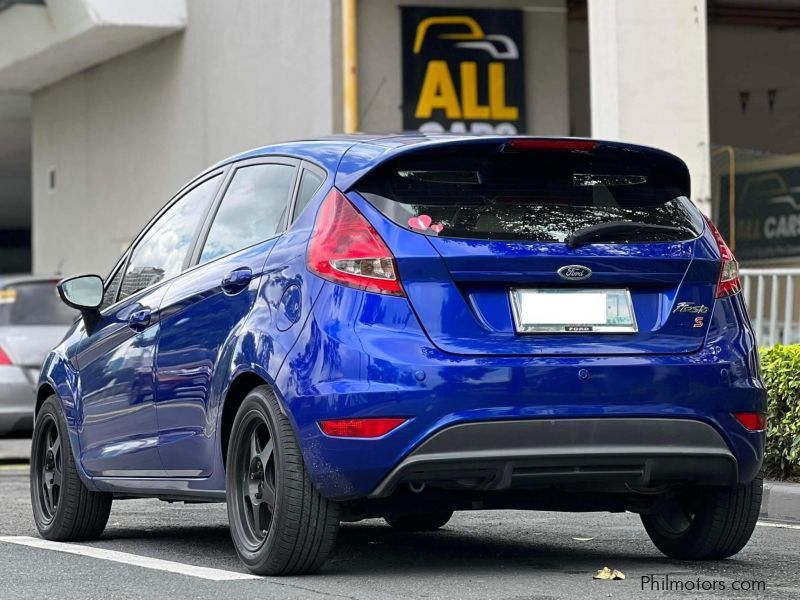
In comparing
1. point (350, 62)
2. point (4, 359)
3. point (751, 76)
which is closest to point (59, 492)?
point (4, 359)

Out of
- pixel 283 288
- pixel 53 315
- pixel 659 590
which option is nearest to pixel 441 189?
pixel 283 288

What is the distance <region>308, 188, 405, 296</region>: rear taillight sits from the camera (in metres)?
5.59

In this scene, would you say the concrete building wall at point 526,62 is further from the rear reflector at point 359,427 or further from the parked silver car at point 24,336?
the rear reflector at point 359,427

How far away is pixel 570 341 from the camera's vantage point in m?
5.61

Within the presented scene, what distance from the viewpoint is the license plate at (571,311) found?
5625 mm

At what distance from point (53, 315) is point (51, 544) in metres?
7.26

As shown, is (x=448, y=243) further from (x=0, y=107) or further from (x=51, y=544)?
(x=0, y=107)

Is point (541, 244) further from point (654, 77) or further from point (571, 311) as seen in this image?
point (654, 77)

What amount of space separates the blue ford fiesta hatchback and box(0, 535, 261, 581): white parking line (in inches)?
5.4

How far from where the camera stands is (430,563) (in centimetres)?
643

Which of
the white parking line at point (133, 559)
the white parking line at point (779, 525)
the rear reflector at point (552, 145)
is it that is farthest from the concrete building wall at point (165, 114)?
the rear reflector at point (552, 145)

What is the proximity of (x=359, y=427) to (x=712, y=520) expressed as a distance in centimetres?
156

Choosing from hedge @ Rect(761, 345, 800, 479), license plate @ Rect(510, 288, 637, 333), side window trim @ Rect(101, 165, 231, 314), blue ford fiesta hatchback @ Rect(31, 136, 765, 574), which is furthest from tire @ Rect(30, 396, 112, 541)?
hedge @ Rect(761, 345, 800, 479)

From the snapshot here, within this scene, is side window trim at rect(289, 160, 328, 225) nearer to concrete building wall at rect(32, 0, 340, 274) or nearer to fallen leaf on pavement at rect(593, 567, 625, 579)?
fallen leaf on pavement at rect(593, 567, 625, 579)
